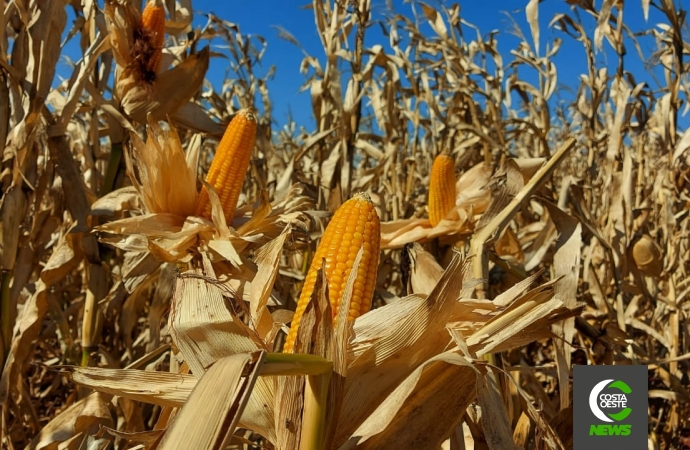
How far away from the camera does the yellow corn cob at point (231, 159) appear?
96.0 inches

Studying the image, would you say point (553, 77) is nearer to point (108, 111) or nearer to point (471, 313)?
point (108, 111)

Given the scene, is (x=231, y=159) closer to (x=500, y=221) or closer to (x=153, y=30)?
(x=153, y=30)

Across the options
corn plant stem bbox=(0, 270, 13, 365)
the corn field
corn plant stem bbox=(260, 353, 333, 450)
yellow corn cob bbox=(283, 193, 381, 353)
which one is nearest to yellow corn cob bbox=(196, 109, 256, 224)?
the corn field

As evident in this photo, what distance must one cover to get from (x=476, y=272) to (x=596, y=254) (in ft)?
8.68

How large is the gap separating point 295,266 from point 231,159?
5.16 ft

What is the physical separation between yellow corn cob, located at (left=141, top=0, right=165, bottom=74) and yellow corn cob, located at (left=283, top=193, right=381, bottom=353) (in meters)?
1.65

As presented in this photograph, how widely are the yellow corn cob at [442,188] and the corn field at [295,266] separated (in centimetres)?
2

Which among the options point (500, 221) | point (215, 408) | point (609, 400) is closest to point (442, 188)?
point (500, 221)

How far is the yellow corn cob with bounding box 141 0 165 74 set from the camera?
264cm

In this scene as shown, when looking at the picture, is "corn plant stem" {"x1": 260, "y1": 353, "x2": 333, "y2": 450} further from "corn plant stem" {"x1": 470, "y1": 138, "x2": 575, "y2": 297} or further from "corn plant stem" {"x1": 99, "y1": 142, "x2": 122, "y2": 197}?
"corn plant stem" {"x1": 99, "y1": 142, "x2": 122, "y2": 197}

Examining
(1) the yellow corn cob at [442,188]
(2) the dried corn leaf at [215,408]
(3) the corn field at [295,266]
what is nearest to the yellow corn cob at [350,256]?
(3) the corn field at [295,266]

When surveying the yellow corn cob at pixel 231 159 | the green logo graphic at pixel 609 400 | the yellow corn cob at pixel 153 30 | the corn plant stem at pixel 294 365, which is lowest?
the green logo graphic at pixel 609 400

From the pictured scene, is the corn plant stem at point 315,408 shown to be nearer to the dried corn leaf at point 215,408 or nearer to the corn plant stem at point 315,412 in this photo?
the corn plant stem at point 315,412

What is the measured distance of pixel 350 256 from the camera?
142 cm
